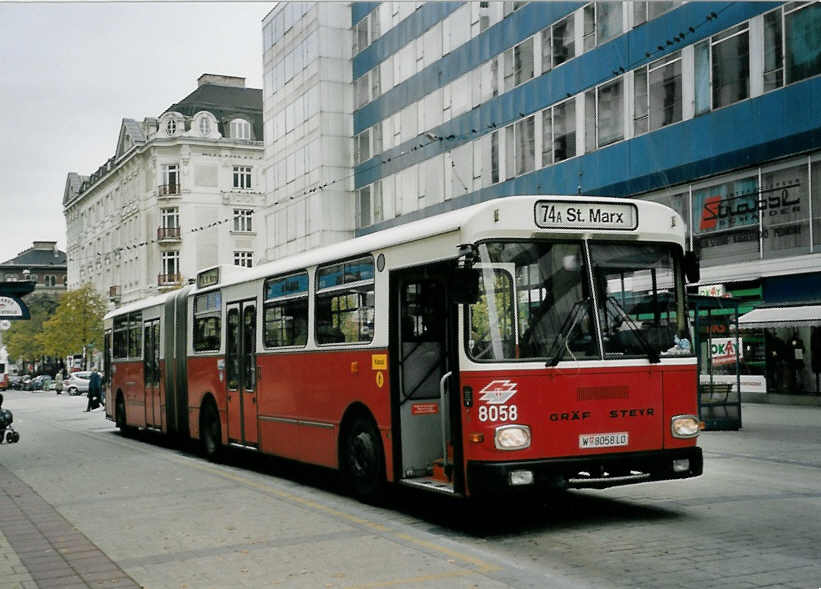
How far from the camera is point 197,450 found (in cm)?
1944

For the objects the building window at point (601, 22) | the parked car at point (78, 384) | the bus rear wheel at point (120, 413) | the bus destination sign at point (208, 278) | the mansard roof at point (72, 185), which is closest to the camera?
the bus destination sign at point (208, 278)

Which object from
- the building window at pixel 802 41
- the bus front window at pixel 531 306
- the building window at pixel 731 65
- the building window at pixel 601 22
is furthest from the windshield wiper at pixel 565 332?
the building window at pixel 601 22

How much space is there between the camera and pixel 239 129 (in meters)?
79.4

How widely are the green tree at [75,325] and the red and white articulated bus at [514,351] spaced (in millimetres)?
75560

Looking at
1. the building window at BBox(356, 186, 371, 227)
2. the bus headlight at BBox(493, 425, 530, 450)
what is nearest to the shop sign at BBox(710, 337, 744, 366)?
the bus headlight at BBox(493, 425, 530, 450)

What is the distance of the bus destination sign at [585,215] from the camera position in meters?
9.17

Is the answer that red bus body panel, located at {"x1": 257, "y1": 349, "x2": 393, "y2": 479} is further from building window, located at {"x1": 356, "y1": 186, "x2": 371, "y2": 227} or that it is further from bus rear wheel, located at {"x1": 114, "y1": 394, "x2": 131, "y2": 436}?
building window, located at {"x1": 356, "y1": 186, "x2": 371, "y2": 227}

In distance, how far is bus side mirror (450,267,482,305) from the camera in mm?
8594

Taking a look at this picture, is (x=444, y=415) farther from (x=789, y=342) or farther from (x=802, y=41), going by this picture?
(x=789, y=342)

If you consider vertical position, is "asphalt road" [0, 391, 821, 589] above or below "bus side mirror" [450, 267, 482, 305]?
below

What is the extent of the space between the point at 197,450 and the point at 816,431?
11626mm

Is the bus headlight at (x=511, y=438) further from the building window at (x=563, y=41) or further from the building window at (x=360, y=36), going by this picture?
the building window at (x=360, y=36)

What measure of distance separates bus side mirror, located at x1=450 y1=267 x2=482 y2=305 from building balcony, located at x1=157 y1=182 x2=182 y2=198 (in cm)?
7073

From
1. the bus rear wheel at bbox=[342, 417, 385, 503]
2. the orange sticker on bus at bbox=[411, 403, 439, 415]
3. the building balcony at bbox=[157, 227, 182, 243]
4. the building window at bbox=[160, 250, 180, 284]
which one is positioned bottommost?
the bus rear wheel at bbox=[342, 417, 385, 503]
